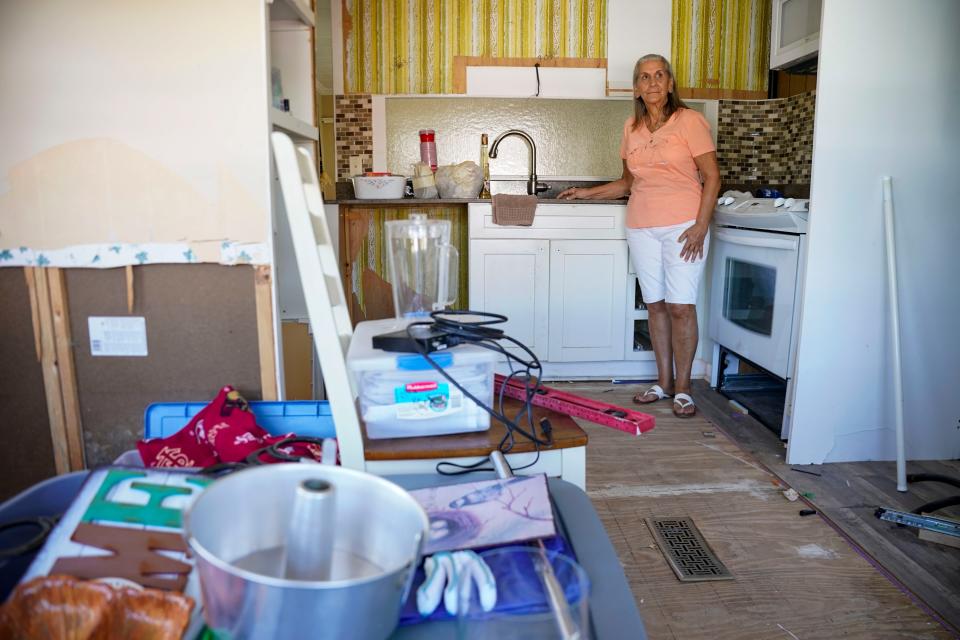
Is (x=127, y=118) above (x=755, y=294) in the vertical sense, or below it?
above

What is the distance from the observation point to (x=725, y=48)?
4.80 m

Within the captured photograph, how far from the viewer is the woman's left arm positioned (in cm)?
329

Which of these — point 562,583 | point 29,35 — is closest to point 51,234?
point 29,35

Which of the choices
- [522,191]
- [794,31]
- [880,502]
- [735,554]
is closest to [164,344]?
[735,554]

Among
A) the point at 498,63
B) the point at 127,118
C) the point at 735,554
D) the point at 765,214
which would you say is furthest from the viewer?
the point at 498,63

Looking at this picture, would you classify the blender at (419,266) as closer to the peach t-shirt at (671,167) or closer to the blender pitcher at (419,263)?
the blender pitcher at (419,263)

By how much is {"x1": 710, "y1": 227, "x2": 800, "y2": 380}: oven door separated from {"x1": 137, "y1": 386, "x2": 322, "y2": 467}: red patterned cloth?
7.64ft

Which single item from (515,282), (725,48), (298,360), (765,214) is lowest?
(298,360)

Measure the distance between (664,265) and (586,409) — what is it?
7.68 ft

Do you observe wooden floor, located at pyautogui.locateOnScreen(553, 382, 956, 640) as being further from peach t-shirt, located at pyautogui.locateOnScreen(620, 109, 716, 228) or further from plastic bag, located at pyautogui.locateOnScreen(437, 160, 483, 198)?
plastic bag, located at pyautogui.locateOnScreen(437, 160, 483, 198)

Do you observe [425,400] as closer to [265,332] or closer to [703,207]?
[265,332]

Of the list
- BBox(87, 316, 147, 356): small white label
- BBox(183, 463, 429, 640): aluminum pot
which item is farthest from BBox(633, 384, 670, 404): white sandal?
BBox(183, 463, 429, 640): aluminum pot

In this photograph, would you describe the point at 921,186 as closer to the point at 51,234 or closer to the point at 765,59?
the point at 765,59

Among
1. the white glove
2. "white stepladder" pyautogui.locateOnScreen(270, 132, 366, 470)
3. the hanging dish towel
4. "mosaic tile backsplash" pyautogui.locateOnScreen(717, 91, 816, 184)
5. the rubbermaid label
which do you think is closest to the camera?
the white glove
